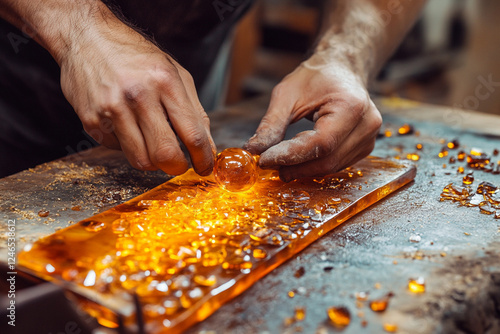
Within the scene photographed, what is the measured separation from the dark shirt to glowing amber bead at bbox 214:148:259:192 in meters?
0.80

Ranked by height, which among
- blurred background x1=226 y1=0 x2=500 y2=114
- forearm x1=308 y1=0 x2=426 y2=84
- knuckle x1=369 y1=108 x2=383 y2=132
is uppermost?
forearm x1=308 y1=0 x2=426 y2=84

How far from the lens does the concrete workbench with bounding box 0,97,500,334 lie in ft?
3.08

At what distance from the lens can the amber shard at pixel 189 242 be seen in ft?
3.10

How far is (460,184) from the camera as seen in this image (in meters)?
1.56

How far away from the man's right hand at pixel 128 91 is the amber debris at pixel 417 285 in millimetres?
651

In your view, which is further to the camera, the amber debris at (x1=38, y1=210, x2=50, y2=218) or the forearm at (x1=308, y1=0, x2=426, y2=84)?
the forearm at (x1=308, y1=0, x2=426, y2=84)

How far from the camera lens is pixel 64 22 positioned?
1.40 meters

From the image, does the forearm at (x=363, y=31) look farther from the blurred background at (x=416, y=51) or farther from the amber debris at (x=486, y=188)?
the blurred background at (x=416, y=51)

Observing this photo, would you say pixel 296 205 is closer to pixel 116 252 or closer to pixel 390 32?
pixel 116 252

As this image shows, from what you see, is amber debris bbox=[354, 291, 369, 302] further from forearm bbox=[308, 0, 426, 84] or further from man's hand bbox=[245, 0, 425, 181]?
forearm bbox=[308, 0, 426, 84]

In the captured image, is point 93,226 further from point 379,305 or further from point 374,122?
point 374,122

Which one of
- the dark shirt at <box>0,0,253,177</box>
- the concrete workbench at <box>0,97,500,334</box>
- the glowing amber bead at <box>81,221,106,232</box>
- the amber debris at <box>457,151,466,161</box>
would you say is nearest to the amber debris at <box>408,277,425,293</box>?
the concrete workbench at <box>0,97,500,334</box>

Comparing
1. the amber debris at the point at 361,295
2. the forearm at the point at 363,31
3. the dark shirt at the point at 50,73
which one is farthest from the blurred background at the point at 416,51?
the amber debris at the point at 361,295

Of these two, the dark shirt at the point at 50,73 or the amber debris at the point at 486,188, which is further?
the dark shirt at the point at 50,73
